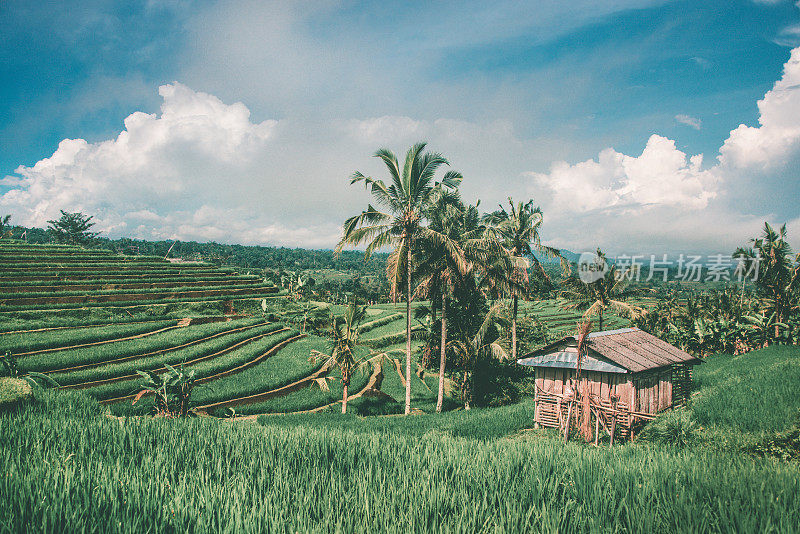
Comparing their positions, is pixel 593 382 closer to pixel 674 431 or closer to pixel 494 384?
pixel 674 431

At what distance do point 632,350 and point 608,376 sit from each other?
2028mm

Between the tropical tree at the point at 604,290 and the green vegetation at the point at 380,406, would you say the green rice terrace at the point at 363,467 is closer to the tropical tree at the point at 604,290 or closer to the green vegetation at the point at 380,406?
the green vegetation at the point at 380,406

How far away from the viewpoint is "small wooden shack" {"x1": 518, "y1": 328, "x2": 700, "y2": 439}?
39.7 feet

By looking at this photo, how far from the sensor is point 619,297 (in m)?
23.1

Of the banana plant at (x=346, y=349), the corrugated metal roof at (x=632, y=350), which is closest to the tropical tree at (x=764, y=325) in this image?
the corrugated metal roof at (x=632, y=350)

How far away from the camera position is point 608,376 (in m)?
13.2

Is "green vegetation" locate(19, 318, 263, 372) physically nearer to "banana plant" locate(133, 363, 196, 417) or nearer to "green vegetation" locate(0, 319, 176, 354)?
"green vegetation" locate(0, 319, 176, 354)

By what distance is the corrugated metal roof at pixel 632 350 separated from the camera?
12870 millimetres

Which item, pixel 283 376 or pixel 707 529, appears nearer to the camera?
pixel 707 529

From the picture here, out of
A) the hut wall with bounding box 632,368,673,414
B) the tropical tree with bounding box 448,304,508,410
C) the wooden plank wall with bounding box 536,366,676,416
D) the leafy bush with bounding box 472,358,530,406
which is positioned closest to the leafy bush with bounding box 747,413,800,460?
the wooden plank wall with bounding box 536,366,676,416

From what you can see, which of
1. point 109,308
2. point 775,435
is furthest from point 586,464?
point 109,308

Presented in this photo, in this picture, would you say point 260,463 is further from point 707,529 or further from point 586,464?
point 707,529

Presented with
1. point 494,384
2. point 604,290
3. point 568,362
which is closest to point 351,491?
point 568,362

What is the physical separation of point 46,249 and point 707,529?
203 feet
